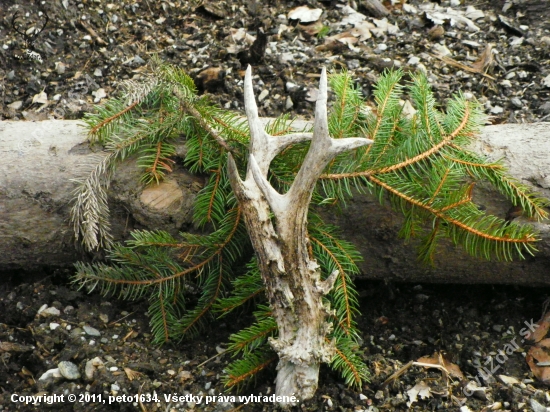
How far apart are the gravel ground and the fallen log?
0.16 m

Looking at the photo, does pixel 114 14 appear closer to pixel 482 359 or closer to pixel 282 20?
pixel 282 20

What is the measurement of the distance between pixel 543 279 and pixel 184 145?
141 centimetres

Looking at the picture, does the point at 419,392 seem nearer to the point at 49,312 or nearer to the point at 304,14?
the point at 49,312

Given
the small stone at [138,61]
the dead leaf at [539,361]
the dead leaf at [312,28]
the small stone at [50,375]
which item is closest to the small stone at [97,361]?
the small stone at [50,375]

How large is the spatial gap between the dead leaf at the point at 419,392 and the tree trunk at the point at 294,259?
0.33 meters

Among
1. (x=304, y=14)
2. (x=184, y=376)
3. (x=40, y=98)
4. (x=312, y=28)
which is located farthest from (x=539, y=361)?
Result: (x=40, y=98)

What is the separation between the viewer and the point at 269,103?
3318 mm

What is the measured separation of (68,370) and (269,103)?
5.42 ft

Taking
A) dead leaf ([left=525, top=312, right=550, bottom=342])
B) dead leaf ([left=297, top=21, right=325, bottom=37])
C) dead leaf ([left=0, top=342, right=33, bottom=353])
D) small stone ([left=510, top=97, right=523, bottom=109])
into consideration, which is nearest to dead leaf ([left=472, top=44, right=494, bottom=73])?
small stone ([left=510, top=97, right=523, bottom=109])

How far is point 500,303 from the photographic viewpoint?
2.55 meters

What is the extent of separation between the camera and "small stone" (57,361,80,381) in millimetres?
2246

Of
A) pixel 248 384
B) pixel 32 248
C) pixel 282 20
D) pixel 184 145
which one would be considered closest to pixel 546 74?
pixel 282 20


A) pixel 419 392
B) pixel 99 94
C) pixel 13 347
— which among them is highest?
pixel 99 94

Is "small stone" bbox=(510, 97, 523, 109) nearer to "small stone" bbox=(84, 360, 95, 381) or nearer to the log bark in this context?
the log bark
